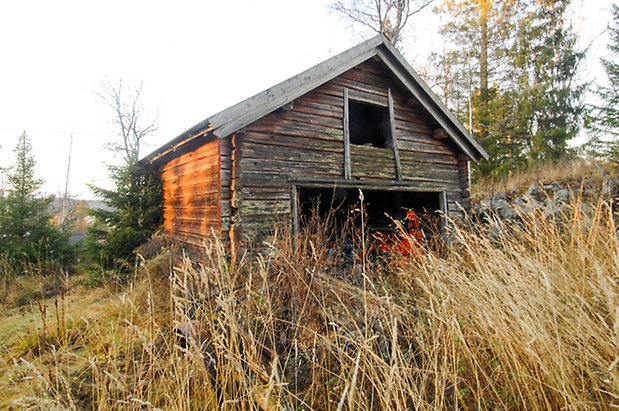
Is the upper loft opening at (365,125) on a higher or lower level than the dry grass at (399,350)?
higher

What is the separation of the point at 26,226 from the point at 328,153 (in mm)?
9408

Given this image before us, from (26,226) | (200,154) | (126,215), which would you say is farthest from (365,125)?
(26,226)

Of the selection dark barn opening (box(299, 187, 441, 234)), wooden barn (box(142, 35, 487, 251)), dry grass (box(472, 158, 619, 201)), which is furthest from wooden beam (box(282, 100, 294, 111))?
dry grass (box(472, 158, 619, 201))

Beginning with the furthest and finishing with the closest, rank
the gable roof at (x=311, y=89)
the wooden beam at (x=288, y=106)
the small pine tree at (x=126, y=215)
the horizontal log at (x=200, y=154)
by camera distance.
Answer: the small pine tree at (x=126, y=215) < the wooden beam at (x=288, y=106) < the horizontal log at (x=200, y=154) < the gable roof at (x=311, y=89)

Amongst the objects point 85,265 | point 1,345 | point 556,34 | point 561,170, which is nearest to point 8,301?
point 85,265

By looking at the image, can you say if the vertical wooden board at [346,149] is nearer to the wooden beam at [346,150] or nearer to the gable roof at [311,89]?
the wooden beam at [346,150]

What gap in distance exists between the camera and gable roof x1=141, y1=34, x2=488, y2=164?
4.89 meters

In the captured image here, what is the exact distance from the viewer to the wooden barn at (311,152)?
521 cm

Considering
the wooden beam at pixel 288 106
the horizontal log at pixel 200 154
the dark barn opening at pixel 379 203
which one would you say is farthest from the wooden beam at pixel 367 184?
the horizontal log at pixel 200 154

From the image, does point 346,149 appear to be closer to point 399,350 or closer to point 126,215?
point 399,350

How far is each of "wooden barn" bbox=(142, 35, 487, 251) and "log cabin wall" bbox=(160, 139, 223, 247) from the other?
0.02 m

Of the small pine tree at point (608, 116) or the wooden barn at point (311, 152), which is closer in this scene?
the wooden barn at point (311, 152)

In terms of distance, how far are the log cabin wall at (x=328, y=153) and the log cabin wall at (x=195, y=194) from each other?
0.49 m

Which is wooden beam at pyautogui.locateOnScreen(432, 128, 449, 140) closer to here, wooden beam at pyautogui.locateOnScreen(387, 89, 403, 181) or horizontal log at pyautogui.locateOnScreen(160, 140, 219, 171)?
wooden beam at pyautogui.locateOnScreen(387, 89, 403, 181)
